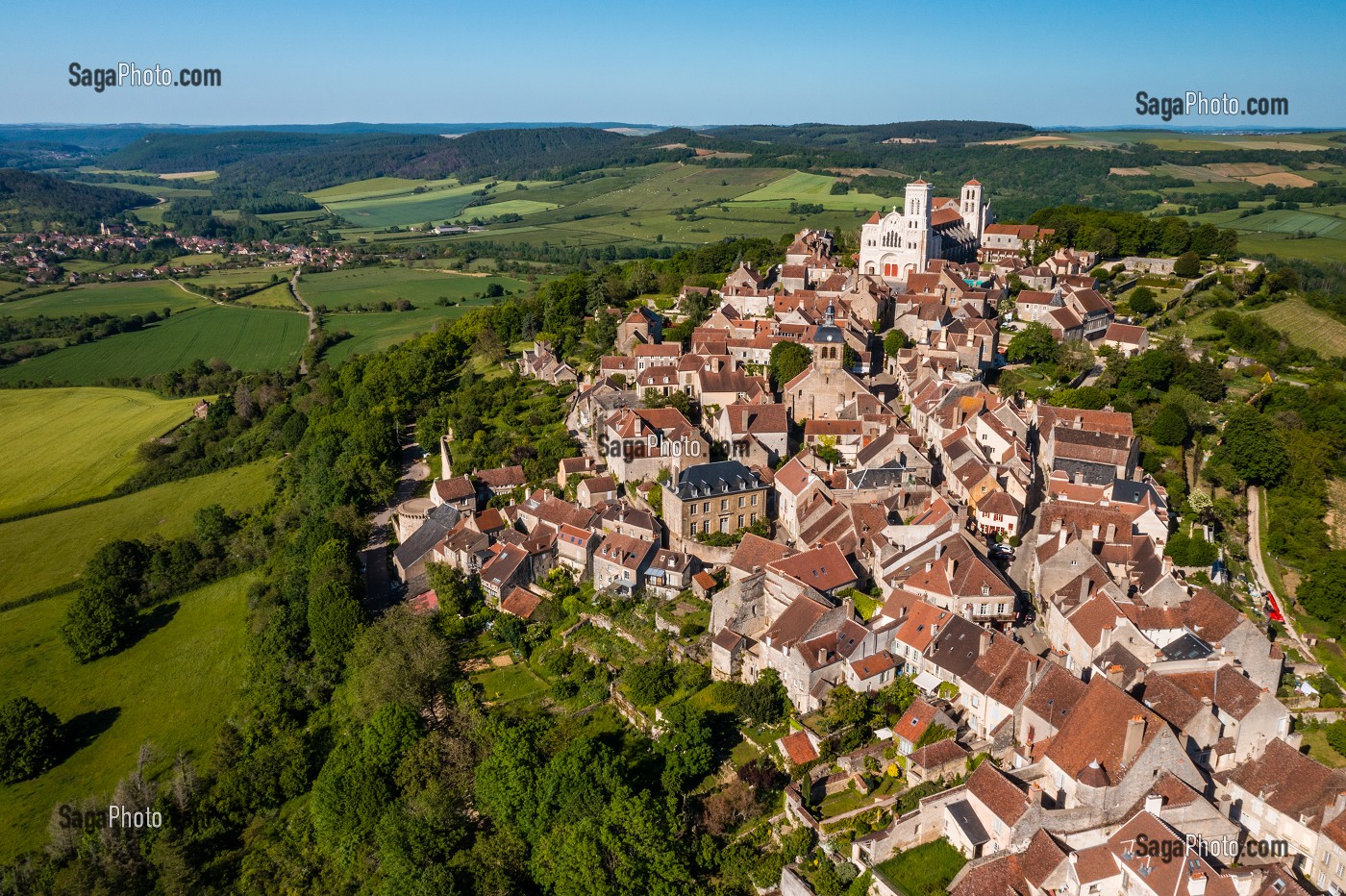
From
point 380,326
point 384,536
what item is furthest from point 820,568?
point 380,326

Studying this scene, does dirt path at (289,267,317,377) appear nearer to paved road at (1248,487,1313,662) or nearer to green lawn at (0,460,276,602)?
green lawn at (0,460,276,602)

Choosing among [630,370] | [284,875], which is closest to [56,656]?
[284,875]

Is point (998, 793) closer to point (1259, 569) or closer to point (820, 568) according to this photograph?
point (820, 568)

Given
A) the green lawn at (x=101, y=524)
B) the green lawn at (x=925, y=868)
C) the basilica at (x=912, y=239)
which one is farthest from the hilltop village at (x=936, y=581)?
the green lawn at (x=101, y=524)

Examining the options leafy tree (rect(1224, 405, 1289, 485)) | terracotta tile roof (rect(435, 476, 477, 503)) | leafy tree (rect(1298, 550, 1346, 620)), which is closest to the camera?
leafy tree (rect(1298, 550, 1346, 620))

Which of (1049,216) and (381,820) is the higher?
(1049,216)

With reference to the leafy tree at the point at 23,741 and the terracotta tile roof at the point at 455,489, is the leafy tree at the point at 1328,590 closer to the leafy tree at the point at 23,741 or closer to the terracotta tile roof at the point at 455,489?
the terracotta tile roof at the point at 455,489

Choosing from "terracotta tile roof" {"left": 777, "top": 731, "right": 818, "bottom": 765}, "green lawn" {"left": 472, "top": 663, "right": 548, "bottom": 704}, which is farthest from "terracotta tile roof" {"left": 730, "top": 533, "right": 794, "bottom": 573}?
"green lawn" {"left": 472, "top": 663, "right": 548, "bottom": 704}

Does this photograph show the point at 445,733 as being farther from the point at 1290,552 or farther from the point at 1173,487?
the point at 1290,552
